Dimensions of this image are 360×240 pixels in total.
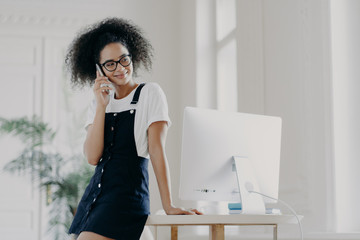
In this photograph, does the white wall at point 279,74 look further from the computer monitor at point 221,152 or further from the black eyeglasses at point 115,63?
the black eyeglasses at point 115,63

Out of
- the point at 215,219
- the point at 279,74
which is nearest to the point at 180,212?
the point at 215,219

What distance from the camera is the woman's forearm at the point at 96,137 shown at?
199cm

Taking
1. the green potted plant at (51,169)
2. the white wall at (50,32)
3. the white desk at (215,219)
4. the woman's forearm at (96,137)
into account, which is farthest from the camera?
the white wall at (50,32)

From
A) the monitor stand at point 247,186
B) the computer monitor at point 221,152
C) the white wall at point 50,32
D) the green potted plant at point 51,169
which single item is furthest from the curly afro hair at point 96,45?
the white wall at point 50,32

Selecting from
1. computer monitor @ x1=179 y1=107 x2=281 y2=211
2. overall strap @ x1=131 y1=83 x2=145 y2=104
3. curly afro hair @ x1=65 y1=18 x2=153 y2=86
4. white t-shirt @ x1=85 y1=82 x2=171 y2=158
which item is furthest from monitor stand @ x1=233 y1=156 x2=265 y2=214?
curly afro hair @ x1=65 y1=18 x2=153 y2=86

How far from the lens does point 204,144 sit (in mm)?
1991

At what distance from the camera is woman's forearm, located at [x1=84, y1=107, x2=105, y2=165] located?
1.99m

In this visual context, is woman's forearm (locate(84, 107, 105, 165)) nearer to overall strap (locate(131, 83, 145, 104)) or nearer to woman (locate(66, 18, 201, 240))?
woman (locate(66, 18, 201, 240))

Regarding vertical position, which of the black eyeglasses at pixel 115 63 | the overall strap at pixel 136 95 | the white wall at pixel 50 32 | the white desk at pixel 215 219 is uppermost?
the white wall at pixel 50 32

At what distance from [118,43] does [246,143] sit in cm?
62

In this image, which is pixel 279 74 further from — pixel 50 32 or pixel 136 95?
pixel 50 32

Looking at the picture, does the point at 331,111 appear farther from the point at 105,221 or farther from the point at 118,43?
the point at 105,221

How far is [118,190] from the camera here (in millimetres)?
1912

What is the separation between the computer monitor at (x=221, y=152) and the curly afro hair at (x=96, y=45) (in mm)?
485
